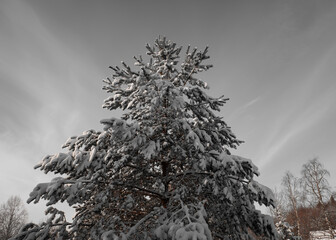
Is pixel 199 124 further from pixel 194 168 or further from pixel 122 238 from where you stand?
pixel 122 238

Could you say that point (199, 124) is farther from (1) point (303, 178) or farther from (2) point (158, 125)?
(1) point (303, 178)

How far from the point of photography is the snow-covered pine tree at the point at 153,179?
4.12 metres

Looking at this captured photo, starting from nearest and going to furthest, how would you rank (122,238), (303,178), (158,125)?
(122,238) → (158,125) → (303,178)

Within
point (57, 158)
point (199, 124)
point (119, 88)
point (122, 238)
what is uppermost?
point (119, 88)

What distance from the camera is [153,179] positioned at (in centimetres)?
626

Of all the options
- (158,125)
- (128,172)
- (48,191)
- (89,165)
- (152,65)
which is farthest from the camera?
(152,65)

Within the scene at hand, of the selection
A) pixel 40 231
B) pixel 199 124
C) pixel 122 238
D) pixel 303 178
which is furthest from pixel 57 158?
pixel 303 178

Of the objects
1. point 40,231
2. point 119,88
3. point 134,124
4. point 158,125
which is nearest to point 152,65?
point 119,88

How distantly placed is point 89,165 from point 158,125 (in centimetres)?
226

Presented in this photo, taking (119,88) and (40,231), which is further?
(119,88)

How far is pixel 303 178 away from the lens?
22594mm

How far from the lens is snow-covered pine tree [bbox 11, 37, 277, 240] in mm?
4121

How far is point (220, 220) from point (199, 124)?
2886mm

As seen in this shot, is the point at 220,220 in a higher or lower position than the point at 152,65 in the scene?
lower
